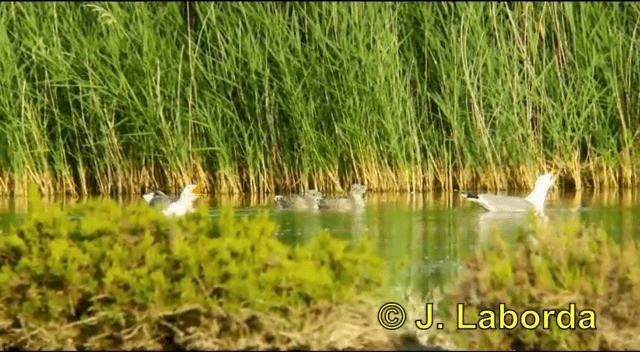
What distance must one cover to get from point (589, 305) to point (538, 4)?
9.40 metres

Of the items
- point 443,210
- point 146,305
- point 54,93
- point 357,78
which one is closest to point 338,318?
point 146,305

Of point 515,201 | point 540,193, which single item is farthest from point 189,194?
point 540,193

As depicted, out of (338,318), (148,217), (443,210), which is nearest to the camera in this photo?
(338,318)

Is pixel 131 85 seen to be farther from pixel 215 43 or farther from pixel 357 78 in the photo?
pixel 357 78

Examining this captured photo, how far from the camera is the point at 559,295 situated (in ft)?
20.7

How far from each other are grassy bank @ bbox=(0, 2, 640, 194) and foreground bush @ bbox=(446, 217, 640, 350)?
813cm

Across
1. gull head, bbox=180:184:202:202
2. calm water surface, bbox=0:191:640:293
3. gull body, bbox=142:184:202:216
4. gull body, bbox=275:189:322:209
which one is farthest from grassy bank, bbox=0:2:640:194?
gull head, bbox=180:184:202:202

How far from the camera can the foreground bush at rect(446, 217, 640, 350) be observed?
20.5ft

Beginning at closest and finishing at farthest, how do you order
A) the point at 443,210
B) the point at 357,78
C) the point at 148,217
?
the point at 148,217
the point at 443,210
the point at 357,78

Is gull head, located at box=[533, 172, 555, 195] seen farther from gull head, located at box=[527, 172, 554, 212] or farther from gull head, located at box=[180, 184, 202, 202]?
gull head, located at box=[180, 184, 202, 202]

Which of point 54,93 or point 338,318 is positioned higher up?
point 54,93

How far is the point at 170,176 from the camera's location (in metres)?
15.5

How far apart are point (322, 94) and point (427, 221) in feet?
9.68

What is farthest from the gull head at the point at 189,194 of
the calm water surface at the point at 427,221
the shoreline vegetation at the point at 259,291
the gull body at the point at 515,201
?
the shoreline vegetation at the point at 259,291
